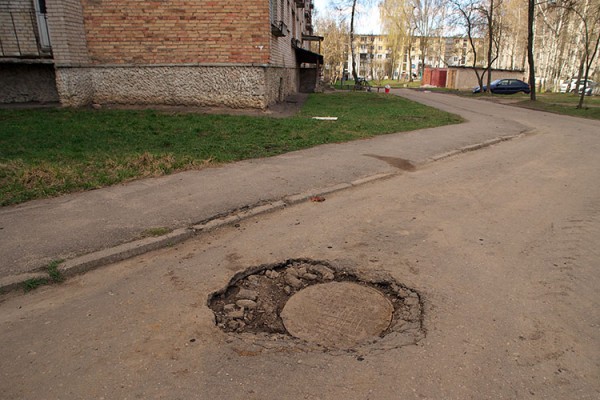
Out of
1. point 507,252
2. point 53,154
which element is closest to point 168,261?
point 507,252

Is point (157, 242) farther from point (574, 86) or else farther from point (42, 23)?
point (574, 86)

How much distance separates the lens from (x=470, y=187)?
21.1ft

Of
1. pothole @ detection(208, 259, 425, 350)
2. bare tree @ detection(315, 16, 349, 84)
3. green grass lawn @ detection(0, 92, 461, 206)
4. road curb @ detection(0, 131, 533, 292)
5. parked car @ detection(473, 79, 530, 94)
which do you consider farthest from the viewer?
bare tree @ detection(315, 16, 349, 84)

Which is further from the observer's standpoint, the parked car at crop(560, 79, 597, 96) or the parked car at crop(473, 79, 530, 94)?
the parked car at crop(560, 79, 597, 96)

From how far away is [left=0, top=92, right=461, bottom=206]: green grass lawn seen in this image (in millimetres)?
5977

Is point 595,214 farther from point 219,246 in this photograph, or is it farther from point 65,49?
point 65,49

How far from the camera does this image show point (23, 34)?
13.8m

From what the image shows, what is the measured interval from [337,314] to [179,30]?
12.2 m

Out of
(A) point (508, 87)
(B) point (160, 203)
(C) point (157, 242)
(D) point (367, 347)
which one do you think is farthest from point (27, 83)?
(A) point (508, 87)

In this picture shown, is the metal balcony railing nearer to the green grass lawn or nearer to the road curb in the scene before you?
the green grass lawn

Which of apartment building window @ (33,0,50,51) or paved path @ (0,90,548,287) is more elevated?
apartment building window @ (33,0,50,51)

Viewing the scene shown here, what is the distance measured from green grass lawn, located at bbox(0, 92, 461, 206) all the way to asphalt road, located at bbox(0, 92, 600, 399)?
8.41 ft

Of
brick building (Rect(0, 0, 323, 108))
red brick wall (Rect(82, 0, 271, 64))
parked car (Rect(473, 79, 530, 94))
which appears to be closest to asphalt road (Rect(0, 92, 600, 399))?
brick building (Rect(0, 0, 323, 108))

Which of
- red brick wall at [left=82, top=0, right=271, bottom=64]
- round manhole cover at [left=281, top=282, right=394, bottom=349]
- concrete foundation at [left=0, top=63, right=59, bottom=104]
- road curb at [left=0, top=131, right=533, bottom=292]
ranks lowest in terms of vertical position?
round manhole cover at [left=281, top=282, right=394, bottom=349]
